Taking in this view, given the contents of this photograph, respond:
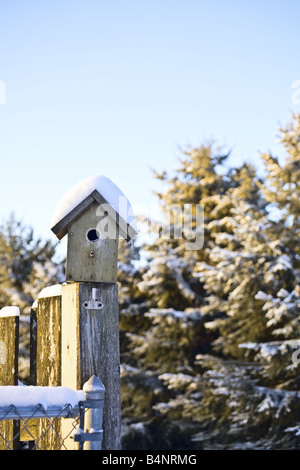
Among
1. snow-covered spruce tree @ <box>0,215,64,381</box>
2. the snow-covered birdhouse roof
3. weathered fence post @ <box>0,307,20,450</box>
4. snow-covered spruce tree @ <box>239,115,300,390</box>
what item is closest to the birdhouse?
the snow-covered birdhouse roof

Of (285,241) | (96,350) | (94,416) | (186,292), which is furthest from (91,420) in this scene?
(186,292)

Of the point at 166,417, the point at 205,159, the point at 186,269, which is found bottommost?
the point at 166,417

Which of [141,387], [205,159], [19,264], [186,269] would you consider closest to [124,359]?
[141,387]

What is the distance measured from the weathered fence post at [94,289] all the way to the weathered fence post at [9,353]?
0.41m

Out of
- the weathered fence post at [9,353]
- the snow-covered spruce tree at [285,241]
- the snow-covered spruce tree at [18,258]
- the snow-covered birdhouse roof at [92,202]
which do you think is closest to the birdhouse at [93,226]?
the snow-covered birdhouse roof at [92,202]

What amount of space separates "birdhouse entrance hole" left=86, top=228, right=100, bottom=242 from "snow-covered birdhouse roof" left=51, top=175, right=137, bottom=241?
0.11 m

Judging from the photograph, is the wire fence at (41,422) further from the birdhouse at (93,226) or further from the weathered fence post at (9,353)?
the birdhouse at (93,226)

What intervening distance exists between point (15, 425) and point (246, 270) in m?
8.02

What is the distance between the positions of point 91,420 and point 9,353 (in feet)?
2.95

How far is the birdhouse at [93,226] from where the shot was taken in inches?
97.5

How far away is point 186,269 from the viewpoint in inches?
504

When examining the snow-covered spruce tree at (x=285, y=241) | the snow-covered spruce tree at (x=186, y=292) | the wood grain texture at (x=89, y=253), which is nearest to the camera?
the wood grain texture at (x=89, y=253)

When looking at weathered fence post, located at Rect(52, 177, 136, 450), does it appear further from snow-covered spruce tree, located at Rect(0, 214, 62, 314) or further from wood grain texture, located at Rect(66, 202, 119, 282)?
snow-covered spruce tree, located at Rect(0, 214, 62, 314)

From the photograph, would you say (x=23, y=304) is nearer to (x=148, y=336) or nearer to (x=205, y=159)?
(x=148, y=336)
